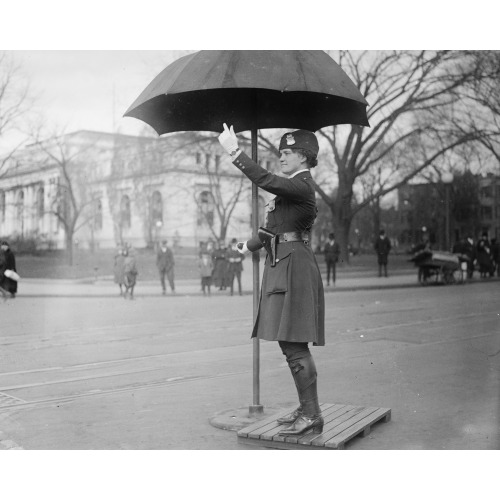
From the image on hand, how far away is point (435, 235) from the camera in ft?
67.8

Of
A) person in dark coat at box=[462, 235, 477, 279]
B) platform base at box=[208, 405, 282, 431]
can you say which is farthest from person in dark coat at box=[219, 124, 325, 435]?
person in dark coat at box=[462, 235, 477, 279]

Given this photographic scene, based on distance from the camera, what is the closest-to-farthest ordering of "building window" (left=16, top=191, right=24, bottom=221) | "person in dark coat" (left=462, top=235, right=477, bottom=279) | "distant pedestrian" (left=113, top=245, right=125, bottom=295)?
"building window" (left=16, top=191, right=24, bottom=221) < "person in dark coat" (left=462, top=235, right=477, bottom=279) < "distant pedestrian" (left=113, top=245, right=125, bottom=295)

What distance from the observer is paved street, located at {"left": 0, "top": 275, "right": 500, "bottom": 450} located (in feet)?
16.2

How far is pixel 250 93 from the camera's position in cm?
543

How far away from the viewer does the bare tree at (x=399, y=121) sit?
11.9 m

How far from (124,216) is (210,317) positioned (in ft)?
22.2

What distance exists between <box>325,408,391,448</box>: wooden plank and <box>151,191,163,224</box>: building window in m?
16.1

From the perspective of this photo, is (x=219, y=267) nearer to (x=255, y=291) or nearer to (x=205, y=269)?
(x=205, y=269)

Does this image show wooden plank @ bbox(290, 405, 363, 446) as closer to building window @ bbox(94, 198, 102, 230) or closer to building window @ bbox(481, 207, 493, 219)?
building window @ bbox(481, 207, 493, 219)

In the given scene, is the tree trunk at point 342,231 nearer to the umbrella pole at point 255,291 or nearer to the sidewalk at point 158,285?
the sidewalk at point 158,285

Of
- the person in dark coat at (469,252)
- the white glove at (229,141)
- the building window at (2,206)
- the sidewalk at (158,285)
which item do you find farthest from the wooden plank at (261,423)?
the person in dark coat at (469,252)

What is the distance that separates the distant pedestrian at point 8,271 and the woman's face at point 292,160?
4959 millimetres

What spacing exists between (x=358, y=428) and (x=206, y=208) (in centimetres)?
2611
